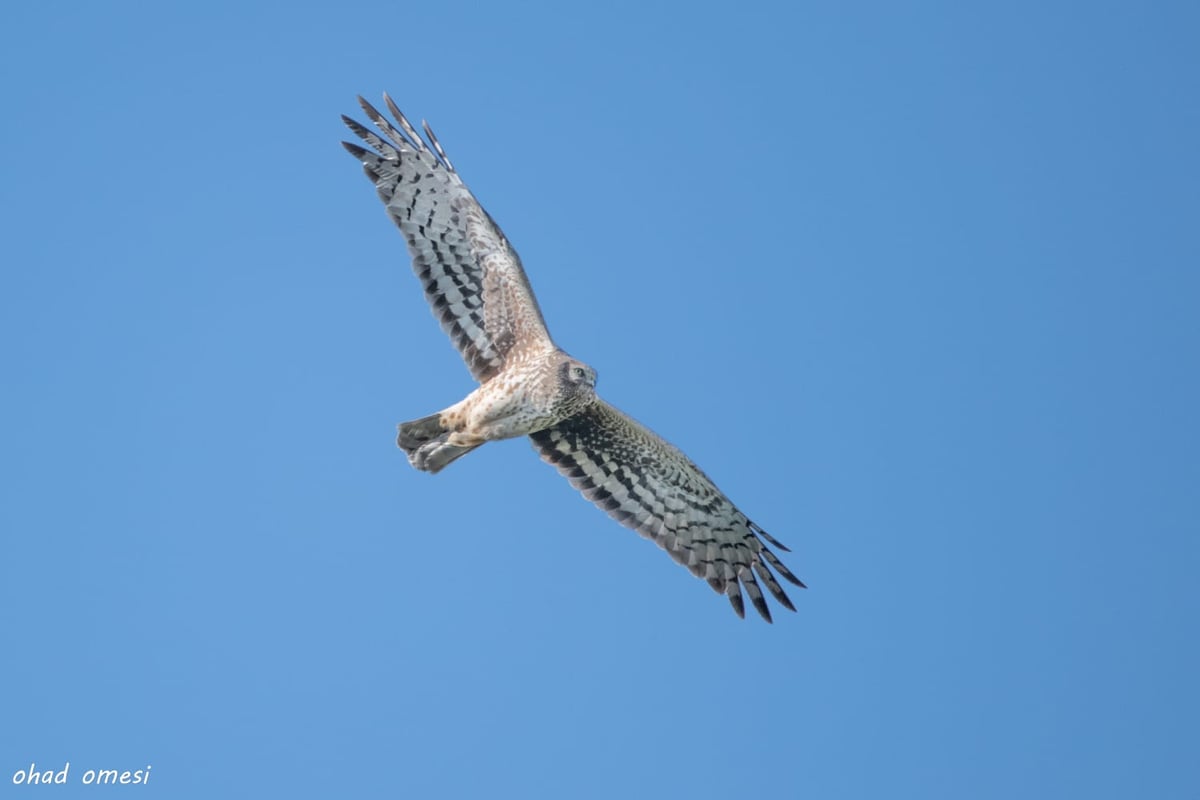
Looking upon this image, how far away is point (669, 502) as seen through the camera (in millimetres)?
12703

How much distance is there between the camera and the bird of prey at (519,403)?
11.9 metres

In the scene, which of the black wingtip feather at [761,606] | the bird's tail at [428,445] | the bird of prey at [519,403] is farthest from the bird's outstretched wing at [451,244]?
the black wingtip feather at [761,606]

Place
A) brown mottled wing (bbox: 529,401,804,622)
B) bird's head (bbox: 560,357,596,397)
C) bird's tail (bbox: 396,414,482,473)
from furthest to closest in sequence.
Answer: brown mottled wing (bbox: 529,401,804,622)
bird's tail (bbox: 396,414,482,473)
bird's head (bbox: 560,357,596,397)

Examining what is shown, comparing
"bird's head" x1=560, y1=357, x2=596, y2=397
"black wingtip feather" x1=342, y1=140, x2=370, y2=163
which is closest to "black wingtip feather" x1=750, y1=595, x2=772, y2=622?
"bird's head" x1=560, y1=357, x2=596, y2=397

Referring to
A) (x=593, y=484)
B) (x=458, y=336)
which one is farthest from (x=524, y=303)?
(x=593, y=484)

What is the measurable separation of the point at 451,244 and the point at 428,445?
1.48 m

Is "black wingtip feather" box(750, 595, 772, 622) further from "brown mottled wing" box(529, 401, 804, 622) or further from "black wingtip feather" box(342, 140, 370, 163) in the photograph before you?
"black wingtip feather" box(342, 140, 370, 163)

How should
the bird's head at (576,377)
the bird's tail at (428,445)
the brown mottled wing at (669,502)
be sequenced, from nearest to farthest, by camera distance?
the bird's head at (576,377), the bird's tail at (428,445), the brown mottled wing at (669,502)

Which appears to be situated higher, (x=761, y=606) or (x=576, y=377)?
(x=576, y=377)

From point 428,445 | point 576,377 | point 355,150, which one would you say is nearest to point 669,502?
point 576,377

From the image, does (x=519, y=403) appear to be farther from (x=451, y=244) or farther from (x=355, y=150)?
(x=355, y=150)

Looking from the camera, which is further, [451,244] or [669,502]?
[669,502]

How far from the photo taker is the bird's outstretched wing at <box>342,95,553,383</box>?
12164mm

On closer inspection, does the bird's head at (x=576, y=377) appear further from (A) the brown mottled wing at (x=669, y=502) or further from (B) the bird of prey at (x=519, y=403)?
(A) the brown mottled wing at (x=669, y=502)
